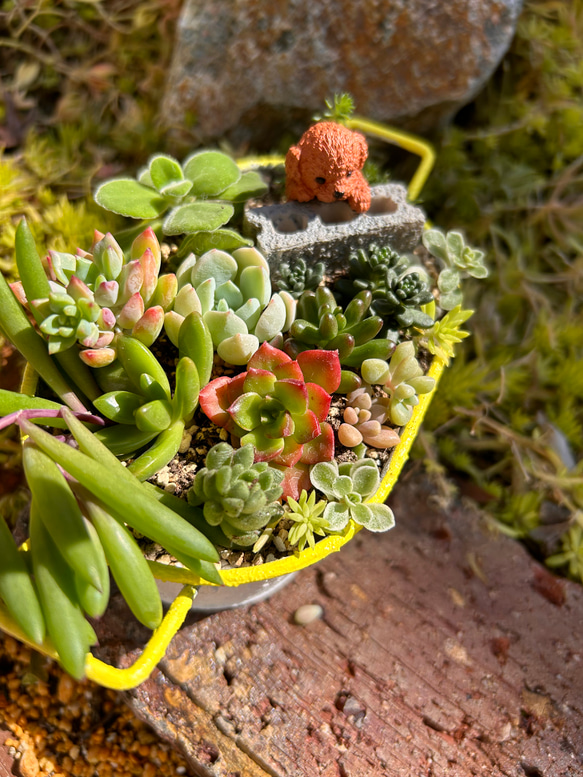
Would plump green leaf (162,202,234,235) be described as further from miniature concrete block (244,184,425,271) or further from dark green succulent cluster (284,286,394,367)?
dark green succulent cluster (284,286,394,367)

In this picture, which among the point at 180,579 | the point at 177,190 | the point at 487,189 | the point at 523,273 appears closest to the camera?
the point at 180,579

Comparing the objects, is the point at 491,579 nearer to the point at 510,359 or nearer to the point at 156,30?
the point at 510,359

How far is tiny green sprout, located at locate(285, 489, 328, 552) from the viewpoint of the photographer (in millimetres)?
1057

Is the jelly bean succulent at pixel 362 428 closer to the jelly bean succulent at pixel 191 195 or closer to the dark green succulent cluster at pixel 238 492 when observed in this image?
the dark green succulent cluster at pixel 238 492

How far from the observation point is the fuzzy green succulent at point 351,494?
1107 mm

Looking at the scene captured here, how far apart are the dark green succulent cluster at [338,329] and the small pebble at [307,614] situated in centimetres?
63

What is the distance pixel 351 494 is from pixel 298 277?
48 cm

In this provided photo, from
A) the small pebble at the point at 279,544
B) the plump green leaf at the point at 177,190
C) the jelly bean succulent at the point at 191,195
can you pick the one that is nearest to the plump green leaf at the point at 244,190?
the jelly bean succulent at the point at 191,195

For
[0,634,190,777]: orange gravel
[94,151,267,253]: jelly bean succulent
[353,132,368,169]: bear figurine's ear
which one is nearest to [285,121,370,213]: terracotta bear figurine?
[353,132,368,169]: bear figurine's ear

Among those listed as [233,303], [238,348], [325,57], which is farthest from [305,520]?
[325,57]

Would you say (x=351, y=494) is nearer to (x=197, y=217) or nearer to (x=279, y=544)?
(x=279, y=544)

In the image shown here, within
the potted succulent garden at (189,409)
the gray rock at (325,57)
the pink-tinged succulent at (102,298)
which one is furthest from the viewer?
the gray rock at (325,57)

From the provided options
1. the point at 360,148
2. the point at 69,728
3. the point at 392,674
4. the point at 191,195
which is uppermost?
the point at 360,148

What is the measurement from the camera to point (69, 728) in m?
1.39
